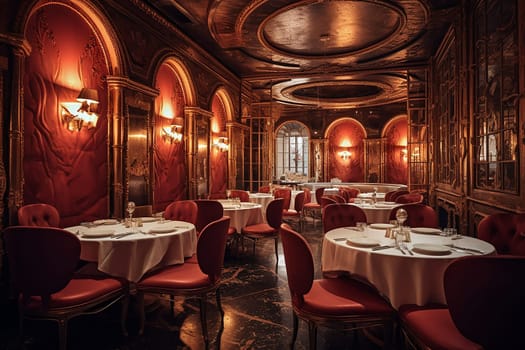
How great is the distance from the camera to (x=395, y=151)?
1240 centimetres

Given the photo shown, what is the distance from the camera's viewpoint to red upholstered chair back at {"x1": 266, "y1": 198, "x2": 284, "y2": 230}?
15.6ft

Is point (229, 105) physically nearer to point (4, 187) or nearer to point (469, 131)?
point (469, 131)

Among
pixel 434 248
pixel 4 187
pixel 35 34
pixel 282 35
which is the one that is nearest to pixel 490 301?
pixel 434 248

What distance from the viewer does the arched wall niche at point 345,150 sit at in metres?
12.9

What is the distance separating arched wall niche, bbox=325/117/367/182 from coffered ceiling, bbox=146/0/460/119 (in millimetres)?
3448

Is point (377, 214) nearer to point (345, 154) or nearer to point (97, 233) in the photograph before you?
point (97, 233)

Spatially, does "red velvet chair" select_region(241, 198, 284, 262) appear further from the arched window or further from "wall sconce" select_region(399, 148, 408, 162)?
the arched window

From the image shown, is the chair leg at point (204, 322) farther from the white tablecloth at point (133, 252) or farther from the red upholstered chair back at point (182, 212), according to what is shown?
the red upholstered chair back at point (182, 212)

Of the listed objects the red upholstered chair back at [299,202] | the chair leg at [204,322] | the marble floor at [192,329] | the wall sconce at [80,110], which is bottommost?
the marble floor at [192,329]

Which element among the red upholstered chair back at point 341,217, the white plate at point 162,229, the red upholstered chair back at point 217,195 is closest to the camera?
the white plate at point 162,229

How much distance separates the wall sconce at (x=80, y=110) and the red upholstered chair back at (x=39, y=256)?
1873mm

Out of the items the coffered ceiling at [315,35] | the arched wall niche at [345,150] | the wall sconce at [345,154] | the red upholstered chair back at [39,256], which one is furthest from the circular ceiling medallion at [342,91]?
the red upholstered chair back at [39,256]

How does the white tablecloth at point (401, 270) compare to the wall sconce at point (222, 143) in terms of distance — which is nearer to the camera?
the white tablecloth at point (401, 270)

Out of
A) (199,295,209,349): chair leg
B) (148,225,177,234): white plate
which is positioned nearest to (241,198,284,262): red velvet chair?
(148,225,177,234): white plate
